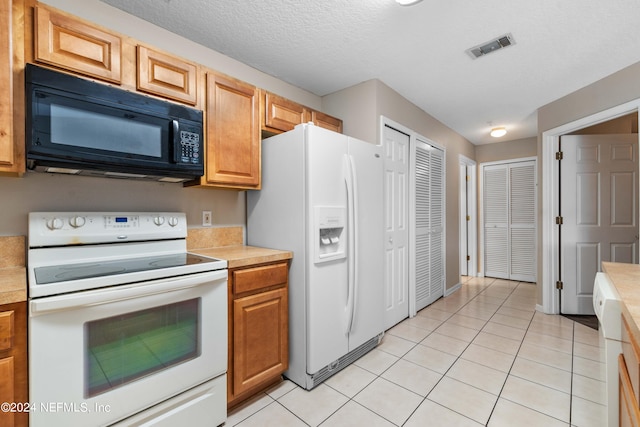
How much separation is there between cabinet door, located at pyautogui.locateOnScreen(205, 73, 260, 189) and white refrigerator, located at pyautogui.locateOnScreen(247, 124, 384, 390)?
14 centimetres

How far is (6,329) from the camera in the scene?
104 centimetres

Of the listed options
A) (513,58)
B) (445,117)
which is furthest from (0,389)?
(445,117)

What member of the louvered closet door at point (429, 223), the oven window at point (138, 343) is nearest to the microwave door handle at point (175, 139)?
the oven window at point (138, 343)

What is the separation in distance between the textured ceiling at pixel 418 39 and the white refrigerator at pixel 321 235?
72 centimetres

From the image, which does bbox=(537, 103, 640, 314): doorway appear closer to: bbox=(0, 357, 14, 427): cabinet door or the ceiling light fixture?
the ceiling light fixture

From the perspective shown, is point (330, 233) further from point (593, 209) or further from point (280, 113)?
point (593, 209)

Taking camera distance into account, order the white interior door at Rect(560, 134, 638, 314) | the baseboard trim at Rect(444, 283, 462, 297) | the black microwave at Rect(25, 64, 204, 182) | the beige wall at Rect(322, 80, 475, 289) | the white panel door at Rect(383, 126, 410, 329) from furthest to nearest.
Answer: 1. the baseboard trim at Rect(444, 283, 462, 297)
2. the white interior door at Rect(560, 134, 638, 314)
3. the white panel door at Rect(383, 126, 410, 329)
4. the beige wall at Rect(322, 80, 475, 289)
5. the black microwave at Rect(25, 64, 204, 182)

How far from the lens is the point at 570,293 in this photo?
3342mm

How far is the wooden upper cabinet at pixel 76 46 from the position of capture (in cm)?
133

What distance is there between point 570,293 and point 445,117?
256 cm

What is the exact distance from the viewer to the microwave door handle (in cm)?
164

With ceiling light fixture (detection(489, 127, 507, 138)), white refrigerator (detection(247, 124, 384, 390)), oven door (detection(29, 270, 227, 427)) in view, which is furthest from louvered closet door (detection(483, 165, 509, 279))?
oven door (detection(29, 270, 227, 427))

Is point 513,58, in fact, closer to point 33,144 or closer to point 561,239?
point 561,239

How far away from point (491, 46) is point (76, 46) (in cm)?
266
